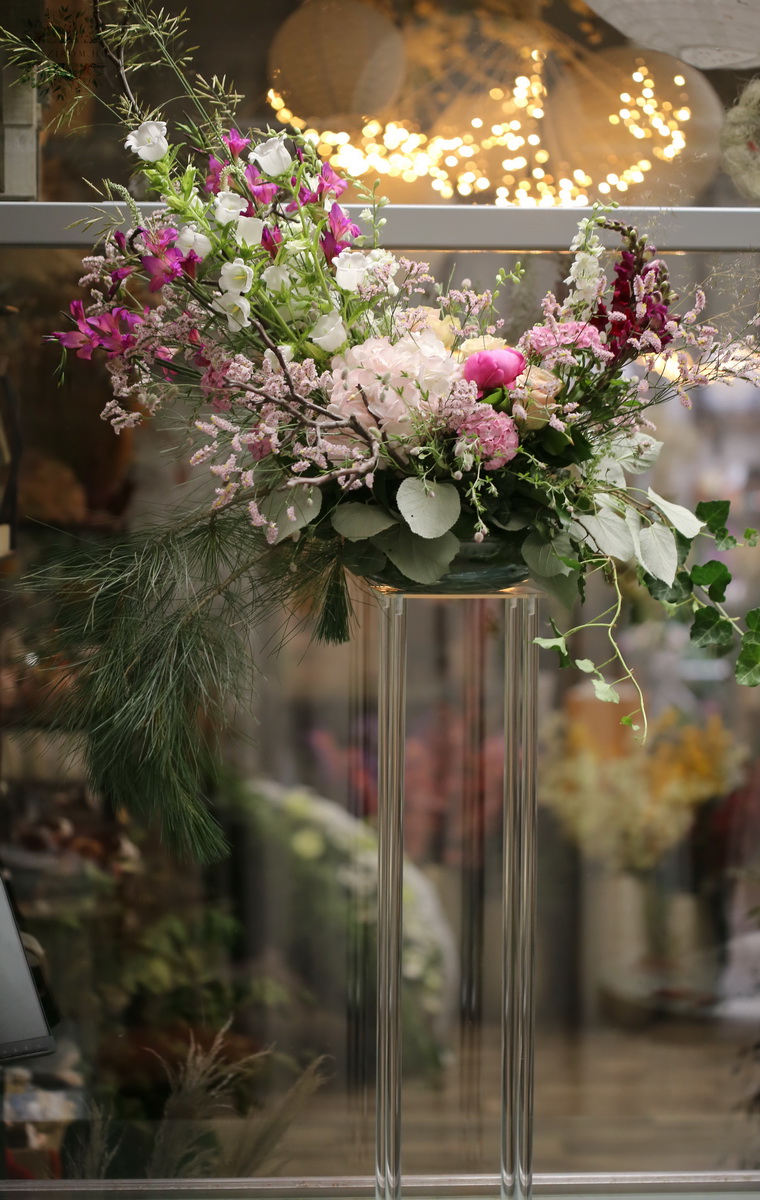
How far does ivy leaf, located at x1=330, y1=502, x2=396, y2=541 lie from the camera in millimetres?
766

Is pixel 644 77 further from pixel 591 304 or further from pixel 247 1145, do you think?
pixel 247 1145

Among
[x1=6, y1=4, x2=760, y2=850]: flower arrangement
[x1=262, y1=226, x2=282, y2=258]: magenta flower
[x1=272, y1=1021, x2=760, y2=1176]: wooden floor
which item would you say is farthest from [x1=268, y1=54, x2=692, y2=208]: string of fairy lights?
[x1=272, y1=1021, x2=760, y2=1176]: wooden floor

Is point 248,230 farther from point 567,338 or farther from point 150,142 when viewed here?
point 567,338

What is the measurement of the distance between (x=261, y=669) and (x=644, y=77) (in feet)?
2.80

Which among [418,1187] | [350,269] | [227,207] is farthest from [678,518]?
[418,1187]

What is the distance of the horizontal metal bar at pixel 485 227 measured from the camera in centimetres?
114

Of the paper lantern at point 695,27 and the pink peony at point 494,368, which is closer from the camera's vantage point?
the pink peony at point 494,368

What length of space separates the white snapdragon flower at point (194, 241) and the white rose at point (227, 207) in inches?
0.7

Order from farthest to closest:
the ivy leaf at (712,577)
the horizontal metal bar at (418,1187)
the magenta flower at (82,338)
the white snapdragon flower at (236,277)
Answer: the horizontal metal bar at (418,1187) → the ivy leaf at (712,577) → the magenta flower at (82,338) → the white snapdragon flower at (236,277)

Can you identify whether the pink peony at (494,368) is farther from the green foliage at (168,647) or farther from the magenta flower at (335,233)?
the green foliage at (168,647)

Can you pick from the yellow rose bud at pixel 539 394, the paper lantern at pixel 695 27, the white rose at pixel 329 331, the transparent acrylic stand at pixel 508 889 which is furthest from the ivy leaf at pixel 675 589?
the paper lantern at pixel 695 27

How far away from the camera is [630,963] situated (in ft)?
4.00

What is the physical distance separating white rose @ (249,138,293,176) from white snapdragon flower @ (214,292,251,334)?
4.1 inches

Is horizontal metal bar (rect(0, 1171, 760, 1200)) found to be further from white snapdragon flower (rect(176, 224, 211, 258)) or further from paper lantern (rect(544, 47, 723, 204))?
paper lantern (rect(544, 47, 723, 204))
